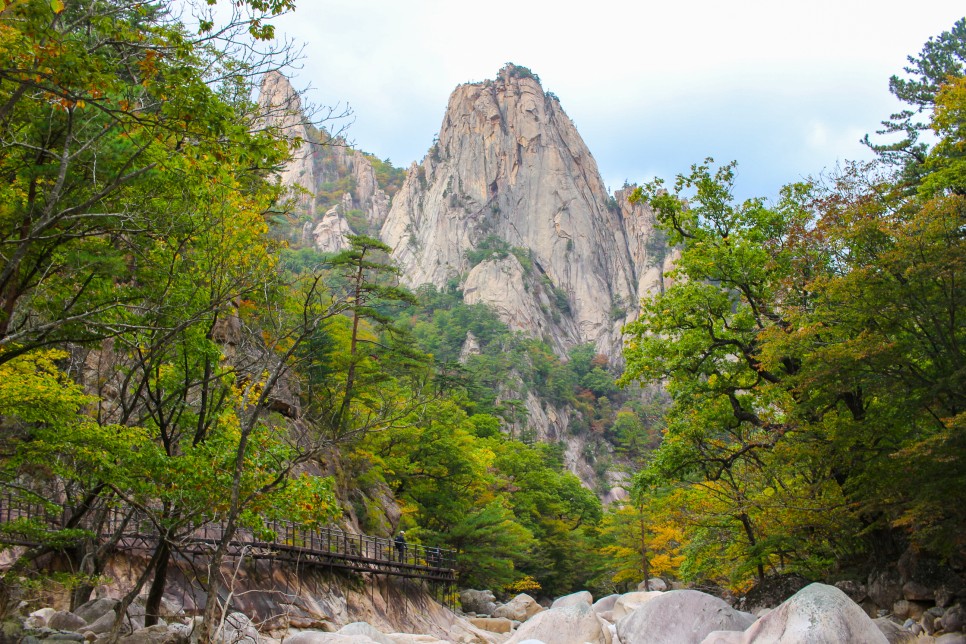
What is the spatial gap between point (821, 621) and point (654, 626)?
14.1 feet

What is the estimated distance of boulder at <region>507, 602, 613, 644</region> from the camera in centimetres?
1493

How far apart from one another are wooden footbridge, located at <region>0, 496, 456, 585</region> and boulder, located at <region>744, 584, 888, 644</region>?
676 centimetres

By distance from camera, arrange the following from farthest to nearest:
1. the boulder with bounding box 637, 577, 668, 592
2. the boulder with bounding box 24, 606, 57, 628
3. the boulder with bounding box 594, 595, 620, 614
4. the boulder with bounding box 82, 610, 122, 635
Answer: the boulder with bounding box 637, 577, 668, 592, the boulder with bounding box 594, 595, 620, 614, the boulder with bounding box 82, 610, 122, 635, the boulder with bounding box 24, 606, 57, 628

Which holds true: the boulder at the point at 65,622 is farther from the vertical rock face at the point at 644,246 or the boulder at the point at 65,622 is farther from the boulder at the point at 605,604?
the vertical rock face at the point at 644,246

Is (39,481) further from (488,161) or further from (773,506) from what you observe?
(488,161)

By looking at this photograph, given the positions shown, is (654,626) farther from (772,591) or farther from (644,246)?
(644,246)

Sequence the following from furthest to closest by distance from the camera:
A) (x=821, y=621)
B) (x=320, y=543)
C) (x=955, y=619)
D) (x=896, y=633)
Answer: (x=320, y=543)
(x=896, y=633)
(x=955, y=619)
(x=821, y=621)

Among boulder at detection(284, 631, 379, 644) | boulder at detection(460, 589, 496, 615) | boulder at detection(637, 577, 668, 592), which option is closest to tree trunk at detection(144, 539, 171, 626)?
boulder at detection(284, 631, 379, 644)

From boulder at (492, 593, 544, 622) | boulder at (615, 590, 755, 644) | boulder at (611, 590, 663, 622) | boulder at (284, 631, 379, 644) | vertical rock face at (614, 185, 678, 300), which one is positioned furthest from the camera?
vertical rock face at (614, 185, 678, 300)

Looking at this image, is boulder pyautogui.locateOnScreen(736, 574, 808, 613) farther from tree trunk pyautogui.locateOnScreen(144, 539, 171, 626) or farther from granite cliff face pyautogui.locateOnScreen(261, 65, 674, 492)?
granite cliff face pyautogui.locateOnScreen(261, 65, 674, 492)

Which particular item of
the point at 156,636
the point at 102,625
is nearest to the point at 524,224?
the point at 102,625

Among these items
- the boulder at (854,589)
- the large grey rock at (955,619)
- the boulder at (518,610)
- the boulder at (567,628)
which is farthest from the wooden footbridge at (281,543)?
the boulder at (854,589)

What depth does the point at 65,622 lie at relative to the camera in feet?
29.9

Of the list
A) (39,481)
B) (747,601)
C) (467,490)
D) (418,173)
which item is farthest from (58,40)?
(418,173)
